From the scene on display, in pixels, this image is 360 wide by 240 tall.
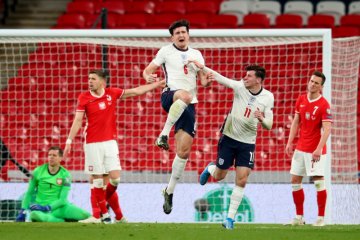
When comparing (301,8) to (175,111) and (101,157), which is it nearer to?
(101,157)

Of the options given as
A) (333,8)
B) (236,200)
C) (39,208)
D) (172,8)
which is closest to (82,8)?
(172,8)

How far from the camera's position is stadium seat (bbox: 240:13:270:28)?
19.2m

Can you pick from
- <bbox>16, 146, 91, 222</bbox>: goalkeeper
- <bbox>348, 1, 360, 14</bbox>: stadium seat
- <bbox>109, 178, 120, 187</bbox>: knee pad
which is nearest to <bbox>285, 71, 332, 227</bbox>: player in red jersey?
<bbox>109, 178, 120, 187</bbox>: knee pad

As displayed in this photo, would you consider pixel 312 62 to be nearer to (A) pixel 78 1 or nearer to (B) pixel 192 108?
(B) pixel 192 108

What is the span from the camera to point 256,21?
19.4 metres

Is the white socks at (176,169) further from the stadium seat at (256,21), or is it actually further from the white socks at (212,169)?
the stadium seat at (256,21)

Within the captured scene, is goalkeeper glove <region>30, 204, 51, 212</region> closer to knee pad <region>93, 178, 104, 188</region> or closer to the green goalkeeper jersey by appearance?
the green goalkeeper jersey

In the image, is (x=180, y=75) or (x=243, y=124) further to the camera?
(x=243, y=124)

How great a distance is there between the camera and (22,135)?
1574 centimetres

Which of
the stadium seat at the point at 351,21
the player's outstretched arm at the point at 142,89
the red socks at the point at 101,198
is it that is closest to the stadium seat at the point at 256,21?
the stadium seat at the point at 351,21

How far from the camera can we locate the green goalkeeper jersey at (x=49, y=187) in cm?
1400

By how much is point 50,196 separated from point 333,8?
358 inches

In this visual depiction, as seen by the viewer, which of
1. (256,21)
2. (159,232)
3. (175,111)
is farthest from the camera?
(256,21)

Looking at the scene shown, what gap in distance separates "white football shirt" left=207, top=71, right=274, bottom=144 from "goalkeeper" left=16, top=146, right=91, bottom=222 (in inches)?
125
